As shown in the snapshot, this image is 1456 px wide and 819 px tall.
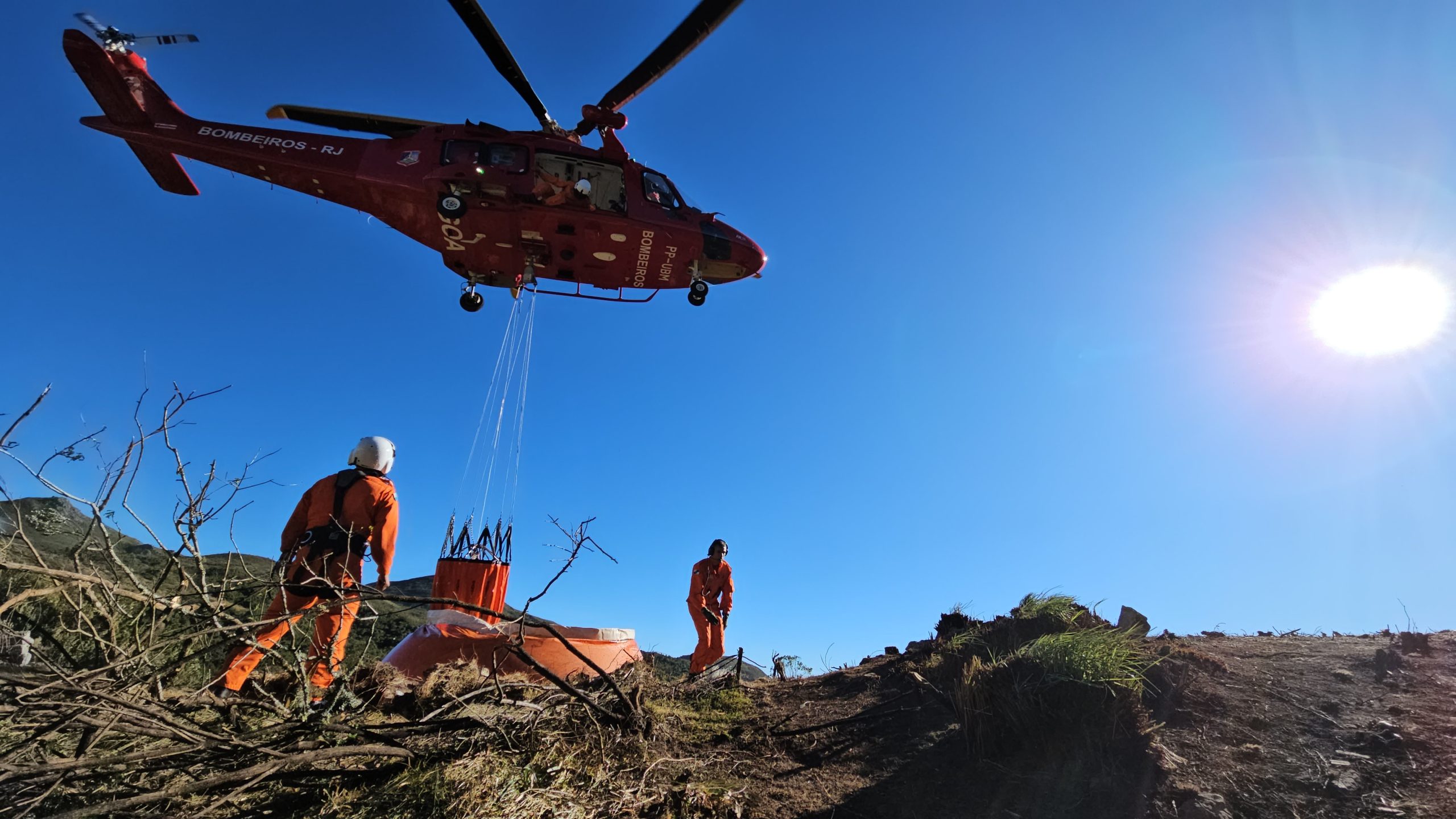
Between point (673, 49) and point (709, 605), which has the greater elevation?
point (673, 49)

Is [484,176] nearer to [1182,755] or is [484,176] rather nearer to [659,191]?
[659,191]

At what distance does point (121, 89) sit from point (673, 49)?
799cm

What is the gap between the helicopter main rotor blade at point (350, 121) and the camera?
8977mm

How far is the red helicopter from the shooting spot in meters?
8.66

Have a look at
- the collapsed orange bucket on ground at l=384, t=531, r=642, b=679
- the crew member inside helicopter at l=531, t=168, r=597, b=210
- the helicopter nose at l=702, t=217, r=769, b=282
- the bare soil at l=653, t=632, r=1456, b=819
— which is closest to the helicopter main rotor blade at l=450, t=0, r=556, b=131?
the crew member inside helicopter at l=531, t=168, r=597, b=210

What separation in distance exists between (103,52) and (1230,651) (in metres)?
14.9

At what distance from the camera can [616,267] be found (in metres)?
9.60

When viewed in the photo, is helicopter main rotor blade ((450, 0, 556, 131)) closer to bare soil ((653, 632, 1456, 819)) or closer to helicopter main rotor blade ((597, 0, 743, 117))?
helicopter main rotor blade ((597, 0, 743, 117))

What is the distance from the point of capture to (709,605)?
307 inches

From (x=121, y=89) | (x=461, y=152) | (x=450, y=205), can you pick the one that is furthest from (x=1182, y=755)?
(x=121, y=89)

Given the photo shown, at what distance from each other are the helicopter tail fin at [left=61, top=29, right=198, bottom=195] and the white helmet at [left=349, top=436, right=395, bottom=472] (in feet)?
25.7

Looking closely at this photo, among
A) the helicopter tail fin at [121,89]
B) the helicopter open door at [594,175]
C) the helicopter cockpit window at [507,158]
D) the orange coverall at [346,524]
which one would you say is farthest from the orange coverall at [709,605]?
the helicopter tail fin at [121,89]

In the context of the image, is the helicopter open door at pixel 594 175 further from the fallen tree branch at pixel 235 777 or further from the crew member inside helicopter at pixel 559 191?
the fallen tree branch at pixel 235 777

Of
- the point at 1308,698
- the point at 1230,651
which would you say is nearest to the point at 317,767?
the point at 1308,698
